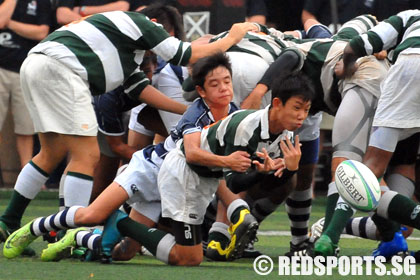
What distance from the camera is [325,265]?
23.4ft

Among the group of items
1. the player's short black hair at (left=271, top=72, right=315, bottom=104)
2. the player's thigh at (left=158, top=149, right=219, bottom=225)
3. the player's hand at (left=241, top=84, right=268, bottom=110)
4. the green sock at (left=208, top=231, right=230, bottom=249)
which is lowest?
the green sock at (left=208, top=231, right=230, bottom=249)

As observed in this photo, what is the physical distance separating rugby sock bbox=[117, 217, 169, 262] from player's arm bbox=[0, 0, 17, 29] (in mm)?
4743

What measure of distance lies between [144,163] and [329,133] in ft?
17.4

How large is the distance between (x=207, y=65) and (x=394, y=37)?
118cm

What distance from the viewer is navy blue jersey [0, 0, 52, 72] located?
38.6 feet

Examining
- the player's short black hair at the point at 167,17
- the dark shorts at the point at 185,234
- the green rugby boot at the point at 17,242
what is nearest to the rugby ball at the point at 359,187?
the dark shorts at the point at 185,234

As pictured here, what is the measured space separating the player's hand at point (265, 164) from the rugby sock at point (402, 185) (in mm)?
1573

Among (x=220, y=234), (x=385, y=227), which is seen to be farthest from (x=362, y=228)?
(x=220, y=234)

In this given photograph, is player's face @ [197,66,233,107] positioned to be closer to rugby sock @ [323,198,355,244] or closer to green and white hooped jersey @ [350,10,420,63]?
green and white hooped jersey @ [350,10,420,63]

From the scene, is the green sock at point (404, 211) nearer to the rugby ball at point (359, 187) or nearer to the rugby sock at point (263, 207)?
the rugby ball at point (359, 187)

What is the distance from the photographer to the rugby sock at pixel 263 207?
843 cm

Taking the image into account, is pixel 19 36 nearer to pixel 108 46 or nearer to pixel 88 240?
pixel 108 46

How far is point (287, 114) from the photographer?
6844mm

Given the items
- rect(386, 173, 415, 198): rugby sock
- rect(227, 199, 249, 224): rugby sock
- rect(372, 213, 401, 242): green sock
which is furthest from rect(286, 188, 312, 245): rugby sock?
rect(227, 199, 249, 224): rugby sock
